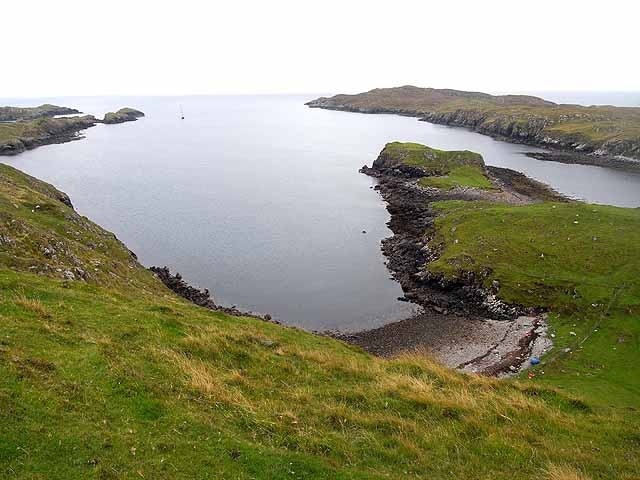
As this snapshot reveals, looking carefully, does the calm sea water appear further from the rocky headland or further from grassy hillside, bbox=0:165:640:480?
grassy hillside, bbox=0:165:640:480

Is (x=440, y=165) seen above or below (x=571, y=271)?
above

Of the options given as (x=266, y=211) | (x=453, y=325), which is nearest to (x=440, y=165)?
(x=266, y=211)

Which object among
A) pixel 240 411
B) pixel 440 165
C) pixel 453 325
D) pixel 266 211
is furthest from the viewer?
pixel 440 165

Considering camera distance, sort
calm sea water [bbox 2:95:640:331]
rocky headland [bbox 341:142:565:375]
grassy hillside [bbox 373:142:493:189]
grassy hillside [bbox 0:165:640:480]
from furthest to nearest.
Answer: grassy hillside [bbox 373:142:493:189], calm sea water [bbox 2:95:640:331], rocky headland [bbox 341:142:565:375], grassy hillside [bbox 0:165:640:480]

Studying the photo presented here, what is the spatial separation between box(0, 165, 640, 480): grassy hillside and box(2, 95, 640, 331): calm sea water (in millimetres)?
30416

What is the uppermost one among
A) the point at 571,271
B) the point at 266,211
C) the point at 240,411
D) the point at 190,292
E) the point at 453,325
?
the point at 240,411

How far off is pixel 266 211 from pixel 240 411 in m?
81.9

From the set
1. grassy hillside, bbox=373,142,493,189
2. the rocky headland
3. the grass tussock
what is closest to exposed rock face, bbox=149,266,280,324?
the rocky headland

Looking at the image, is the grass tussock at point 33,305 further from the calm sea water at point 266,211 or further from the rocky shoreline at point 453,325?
the calm sea water at point 266,211

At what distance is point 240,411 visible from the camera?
17141 mm

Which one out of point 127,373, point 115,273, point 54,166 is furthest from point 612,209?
point 54,166

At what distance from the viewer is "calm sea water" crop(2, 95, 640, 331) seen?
60938 millimetres

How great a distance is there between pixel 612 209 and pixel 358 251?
4110 cm

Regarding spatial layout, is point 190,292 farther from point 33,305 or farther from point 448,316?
point 33,305
